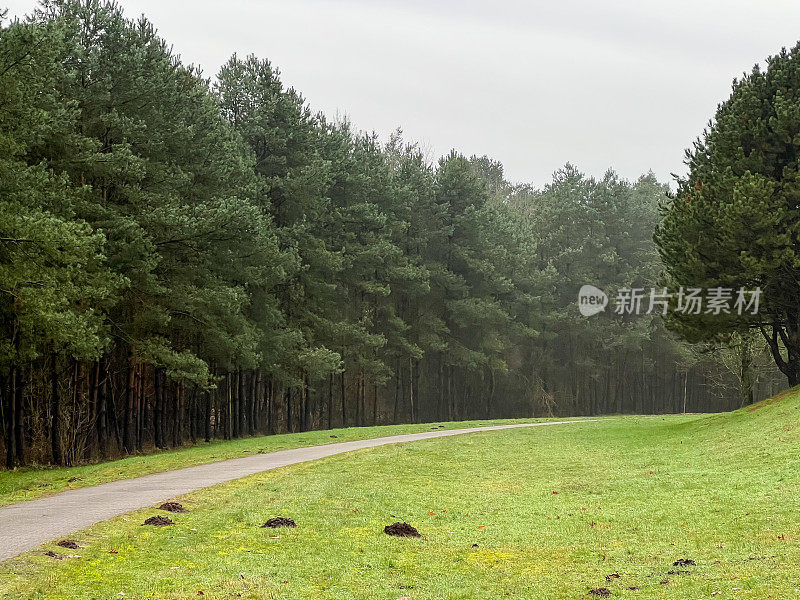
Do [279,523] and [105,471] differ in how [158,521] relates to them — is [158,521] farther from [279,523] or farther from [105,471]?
[105,471]

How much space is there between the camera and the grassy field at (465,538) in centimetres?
870

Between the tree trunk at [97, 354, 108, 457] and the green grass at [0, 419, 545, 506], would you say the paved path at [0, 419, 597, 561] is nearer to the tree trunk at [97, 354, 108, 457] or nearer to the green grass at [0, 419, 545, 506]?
the green grass at [0, 419, 545, 506]

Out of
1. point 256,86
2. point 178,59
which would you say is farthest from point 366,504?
point 256,86

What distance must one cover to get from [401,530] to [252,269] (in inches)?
900

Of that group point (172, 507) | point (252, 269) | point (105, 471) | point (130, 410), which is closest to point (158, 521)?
point (172, 507)

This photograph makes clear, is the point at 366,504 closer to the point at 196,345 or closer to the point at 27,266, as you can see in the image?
the point at 27,266

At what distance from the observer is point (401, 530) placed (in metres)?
12.2

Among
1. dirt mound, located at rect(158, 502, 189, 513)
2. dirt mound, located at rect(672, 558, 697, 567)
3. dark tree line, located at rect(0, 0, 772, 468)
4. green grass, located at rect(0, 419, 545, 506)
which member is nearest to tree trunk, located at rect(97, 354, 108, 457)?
dark tree line, located at rect(0, 0, 772, 468)

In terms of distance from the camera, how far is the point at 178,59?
36.2m

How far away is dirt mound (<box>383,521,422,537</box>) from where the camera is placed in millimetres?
12102

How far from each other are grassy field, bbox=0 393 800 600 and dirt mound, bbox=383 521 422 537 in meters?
0.15

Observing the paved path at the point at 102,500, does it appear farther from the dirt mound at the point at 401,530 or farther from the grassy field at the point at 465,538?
the dirt mound at the point at 401,530

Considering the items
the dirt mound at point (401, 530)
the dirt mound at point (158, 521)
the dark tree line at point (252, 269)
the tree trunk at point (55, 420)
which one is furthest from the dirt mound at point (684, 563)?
the tree trunk at point (55, 420)

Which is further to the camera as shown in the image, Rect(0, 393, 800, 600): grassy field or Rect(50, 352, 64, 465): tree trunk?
Rect(50, 352, 64, 465): tree trunk
